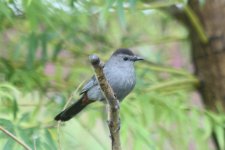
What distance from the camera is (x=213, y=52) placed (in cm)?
375

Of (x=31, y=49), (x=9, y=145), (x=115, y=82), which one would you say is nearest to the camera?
(x=115, y=82)

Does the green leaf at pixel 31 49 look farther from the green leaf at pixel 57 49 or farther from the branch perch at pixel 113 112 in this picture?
the branch perch at pixel 113 112

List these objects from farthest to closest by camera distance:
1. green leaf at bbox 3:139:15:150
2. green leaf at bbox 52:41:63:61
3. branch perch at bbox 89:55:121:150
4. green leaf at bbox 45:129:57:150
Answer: green leaf at bbox 52:41:63:61, green leaf at bbox 45:129:57:150, green leaf at bbox 3:139:15:150, branch perch at bbox 89:55:121:150

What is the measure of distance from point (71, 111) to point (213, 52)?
1414 millimetres

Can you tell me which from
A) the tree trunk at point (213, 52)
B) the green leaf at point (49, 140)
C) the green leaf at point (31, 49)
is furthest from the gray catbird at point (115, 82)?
the tree trunk at point (213, 52)

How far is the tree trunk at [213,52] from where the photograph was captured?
3.73 metres

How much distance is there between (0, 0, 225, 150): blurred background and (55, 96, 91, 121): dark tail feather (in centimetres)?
7

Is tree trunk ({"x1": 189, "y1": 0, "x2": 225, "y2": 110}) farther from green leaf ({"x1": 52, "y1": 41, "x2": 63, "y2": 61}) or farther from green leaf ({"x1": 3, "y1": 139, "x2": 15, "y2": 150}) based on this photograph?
green leaf ({"x1": 3, "y1": 139, "x2": 15, "y2": 150})

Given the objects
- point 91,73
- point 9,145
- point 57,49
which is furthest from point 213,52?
point 9,145

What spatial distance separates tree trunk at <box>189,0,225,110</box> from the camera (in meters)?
3.73

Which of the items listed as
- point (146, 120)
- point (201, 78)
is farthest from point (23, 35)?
point (201, 78)

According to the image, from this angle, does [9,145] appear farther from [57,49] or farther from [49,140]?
[57,49]

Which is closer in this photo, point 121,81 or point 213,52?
point 121,81

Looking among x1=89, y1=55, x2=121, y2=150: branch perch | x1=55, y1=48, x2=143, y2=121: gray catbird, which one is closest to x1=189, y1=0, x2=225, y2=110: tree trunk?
x1=55, y1=48, x2=143, y2=121: gray catbird
